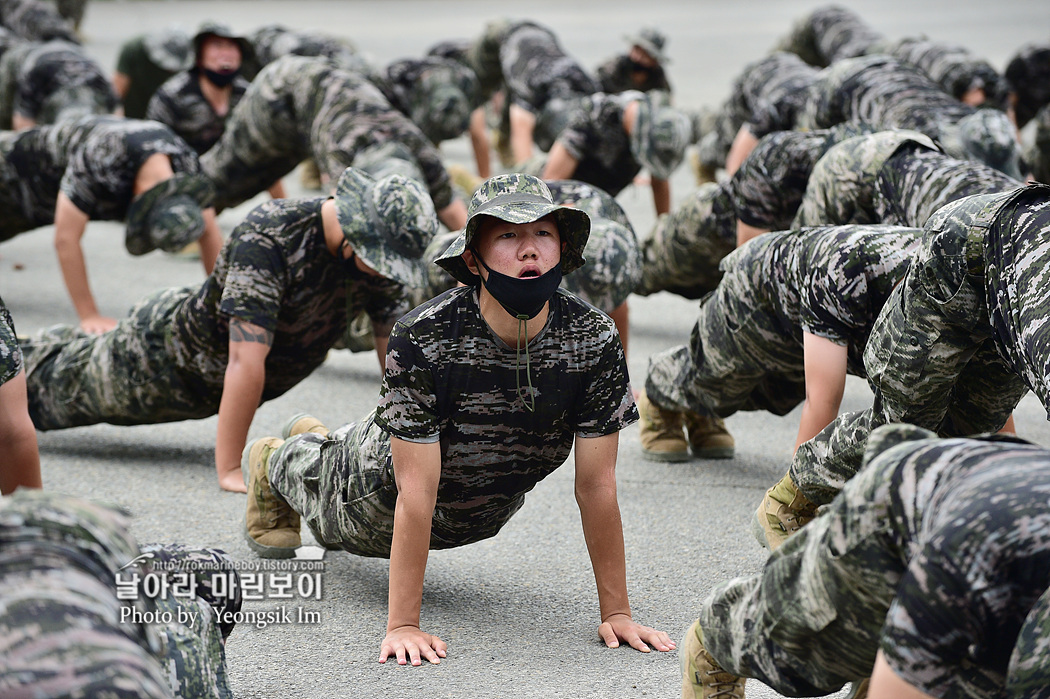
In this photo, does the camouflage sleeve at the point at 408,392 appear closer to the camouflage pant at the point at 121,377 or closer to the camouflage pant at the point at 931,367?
the camouflage pant at the point at 931,367

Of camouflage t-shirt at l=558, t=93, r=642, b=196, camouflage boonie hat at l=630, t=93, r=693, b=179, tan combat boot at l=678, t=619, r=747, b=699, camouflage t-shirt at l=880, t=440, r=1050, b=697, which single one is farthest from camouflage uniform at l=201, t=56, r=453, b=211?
camouflage t-shirt at l=880, t=440, r=1050, b=697

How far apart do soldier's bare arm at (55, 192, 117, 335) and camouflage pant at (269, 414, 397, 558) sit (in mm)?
2458

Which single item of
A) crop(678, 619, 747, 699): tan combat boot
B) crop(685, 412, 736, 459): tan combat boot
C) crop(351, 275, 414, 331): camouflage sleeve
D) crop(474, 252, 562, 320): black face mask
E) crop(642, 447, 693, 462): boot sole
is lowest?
crop(642, 447, 693, 462): boot sole

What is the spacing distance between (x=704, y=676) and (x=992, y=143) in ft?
10.4

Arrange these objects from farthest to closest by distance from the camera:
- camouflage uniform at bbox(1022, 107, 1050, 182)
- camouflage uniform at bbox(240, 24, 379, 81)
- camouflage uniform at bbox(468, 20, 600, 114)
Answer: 1. camouflage uniform at bbox(240, 24, 379, 81)
2. camouflage uniform at bbox(468, 20, 600, 114)
3. camouflage uniform at bbox(1022, 107, 1050, 182)

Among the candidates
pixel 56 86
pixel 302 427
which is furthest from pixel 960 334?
pixel 56 86

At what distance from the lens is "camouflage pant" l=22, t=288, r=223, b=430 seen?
4.15m


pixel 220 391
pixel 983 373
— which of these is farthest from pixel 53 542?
pixel 220 391

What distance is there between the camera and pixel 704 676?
2316 millimetres

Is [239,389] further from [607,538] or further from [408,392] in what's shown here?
[607,538]

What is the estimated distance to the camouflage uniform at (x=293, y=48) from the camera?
8555mm

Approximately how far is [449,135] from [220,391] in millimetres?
4054

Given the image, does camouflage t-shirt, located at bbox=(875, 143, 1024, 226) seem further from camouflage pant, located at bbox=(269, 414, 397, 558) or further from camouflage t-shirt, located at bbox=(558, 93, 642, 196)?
camouflage t-shirt, located at bbox=(558, 93, 642, 196)

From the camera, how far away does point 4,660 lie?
5.07 ft
